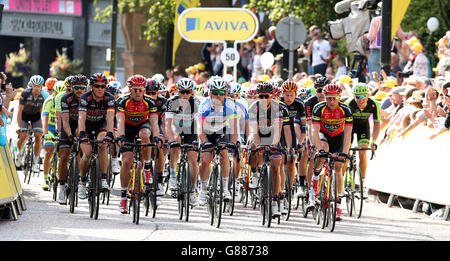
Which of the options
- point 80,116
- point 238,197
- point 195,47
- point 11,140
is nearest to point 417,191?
point 238,197

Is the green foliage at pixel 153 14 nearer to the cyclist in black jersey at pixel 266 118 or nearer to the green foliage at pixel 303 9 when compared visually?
the green foliage at pixel 303 9

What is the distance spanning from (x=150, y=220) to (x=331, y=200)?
2338mm

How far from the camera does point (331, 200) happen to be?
12898 millimetres

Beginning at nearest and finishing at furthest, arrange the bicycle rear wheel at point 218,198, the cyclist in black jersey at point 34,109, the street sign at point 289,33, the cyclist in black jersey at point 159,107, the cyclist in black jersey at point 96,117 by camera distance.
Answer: the bicycle rear wheel at point 218,198 → the cyclist in black jersey at point 96,117 → the cyclist in black jersey at point 159,107 → the cyclist in black jersey at point 34,109 → the street sign at point 289,33

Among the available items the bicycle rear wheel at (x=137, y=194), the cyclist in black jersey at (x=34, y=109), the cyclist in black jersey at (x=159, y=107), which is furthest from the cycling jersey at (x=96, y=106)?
the cyclist in black jersey at (x=34, y=109)

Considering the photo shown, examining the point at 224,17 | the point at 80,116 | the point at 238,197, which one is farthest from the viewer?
the point at 224,17

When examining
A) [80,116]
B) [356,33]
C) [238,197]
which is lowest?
[238,197]

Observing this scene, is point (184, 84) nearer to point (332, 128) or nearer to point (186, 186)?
point (186, 186)

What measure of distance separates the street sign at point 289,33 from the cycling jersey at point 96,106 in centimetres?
824

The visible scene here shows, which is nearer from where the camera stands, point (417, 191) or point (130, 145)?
point (130, 145)

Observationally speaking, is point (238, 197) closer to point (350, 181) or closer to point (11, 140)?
point (350, 181)

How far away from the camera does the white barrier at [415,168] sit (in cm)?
1491

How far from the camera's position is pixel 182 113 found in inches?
588

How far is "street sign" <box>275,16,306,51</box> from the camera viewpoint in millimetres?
22031
